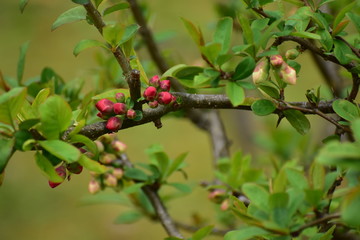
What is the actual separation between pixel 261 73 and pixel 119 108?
0.17m

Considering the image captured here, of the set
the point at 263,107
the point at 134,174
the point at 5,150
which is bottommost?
the point at 134,174

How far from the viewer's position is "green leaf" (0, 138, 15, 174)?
52 cm

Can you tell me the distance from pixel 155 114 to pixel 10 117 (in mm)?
179

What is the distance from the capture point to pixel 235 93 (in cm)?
56

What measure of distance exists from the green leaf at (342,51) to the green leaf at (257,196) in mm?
212

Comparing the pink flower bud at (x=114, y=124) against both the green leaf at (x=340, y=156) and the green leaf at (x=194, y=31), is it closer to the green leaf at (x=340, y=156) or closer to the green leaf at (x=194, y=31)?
the green leaf at (x=194, y=31)

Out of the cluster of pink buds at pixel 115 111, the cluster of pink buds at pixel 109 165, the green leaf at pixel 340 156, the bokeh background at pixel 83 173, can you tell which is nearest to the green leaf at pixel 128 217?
the cluster of pink buds at pixel 109 165

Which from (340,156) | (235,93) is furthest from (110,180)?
(340,156)

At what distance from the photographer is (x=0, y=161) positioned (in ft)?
1.70

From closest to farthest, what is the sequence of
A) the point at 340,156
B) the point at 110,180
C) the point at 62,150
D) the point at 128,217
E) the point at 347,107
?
1. the point at 340,156
2. the point at 62,150
3. the point at 347,107
4. the point at 110,180
5. the point at 128,217

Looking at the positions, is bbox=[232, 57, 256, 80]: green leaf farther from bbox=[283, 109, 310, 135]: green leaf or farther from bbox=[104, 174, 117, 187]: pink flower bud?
bbox=[104, 174, 117, 187]: pink flower bud

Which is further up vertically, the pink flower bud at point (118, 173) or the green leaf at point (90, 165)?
the green leaf at point (90, 165)

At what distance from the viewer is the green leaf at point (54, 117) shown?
1.73 ft

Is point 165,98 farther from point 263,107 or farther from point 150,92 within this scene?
point 263,107
